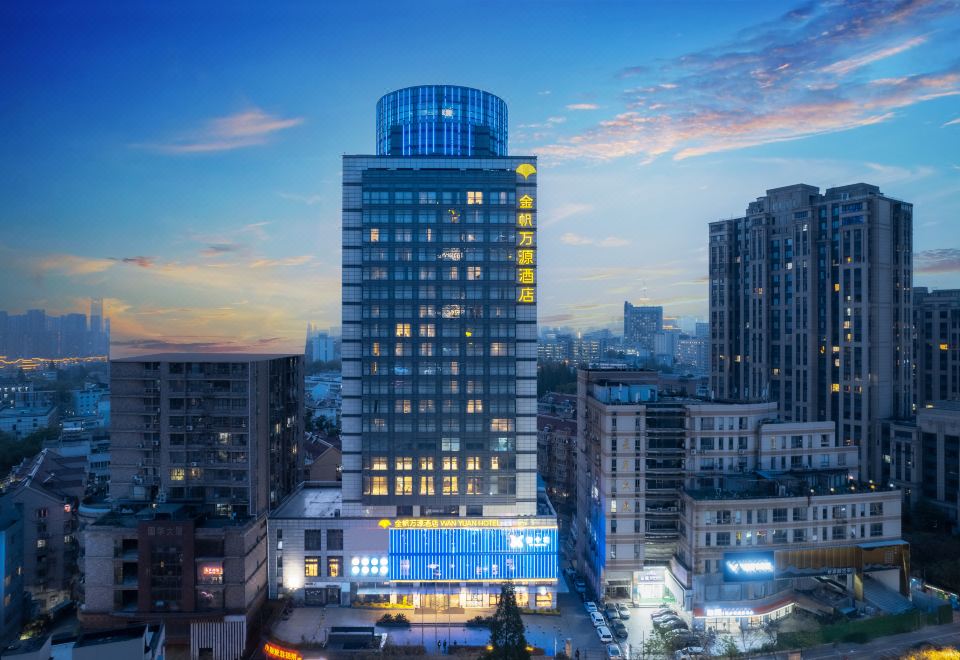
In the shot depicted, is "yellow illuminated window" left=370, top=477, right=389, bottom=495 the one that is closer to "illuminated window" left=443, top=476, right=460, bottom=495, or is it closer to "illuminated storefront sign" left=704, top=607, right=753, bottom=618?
"illuminated window" left=443, top=476, right=460, bottom=495

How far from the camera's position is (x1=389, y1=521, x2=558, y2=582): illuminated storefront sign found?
187ft

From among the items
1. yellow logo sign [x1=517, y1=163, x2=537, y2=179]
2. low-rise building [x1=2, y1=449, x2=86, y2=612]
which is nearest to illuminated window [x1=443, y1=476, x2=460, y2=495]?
yellow logo sign [x1=517, y1=163, x2=537, y2=179]

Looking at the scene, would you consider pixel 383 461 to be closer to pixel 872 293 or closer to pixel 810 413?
pixel 810 413

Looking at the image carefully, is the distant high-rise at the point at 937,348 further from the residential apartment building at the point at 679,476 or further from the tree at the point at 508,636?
the tree at the point at 508,636

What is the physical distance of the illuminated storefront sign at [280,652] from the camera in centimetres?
4775

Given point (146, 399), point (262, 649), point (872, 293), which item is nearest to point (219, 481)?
point (146, 399)

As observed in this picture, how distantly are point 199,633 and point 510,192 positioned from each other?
51.0m

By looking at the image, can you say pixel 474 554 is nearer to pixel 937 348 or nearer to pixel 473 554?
pixel 473 554

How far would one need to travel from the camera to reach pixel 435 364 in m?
59.6

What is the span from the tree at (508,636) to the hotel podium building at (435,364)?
14681mm

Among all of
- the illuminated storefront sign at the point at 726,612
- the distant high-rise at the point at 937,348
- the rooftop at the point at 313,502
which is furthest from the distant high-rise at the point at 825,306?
the rooftop at the point at 313,502

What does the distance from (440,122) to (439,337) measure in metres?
25.7

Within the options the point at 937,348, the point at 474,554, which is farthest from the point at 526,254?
the point at 937,348

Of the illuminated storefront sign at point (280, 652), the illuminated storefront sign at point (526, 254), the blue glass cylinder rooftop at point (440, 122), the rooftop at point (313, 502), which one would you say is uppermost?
the blue glass cylinder rooftop at point (440, 122)
